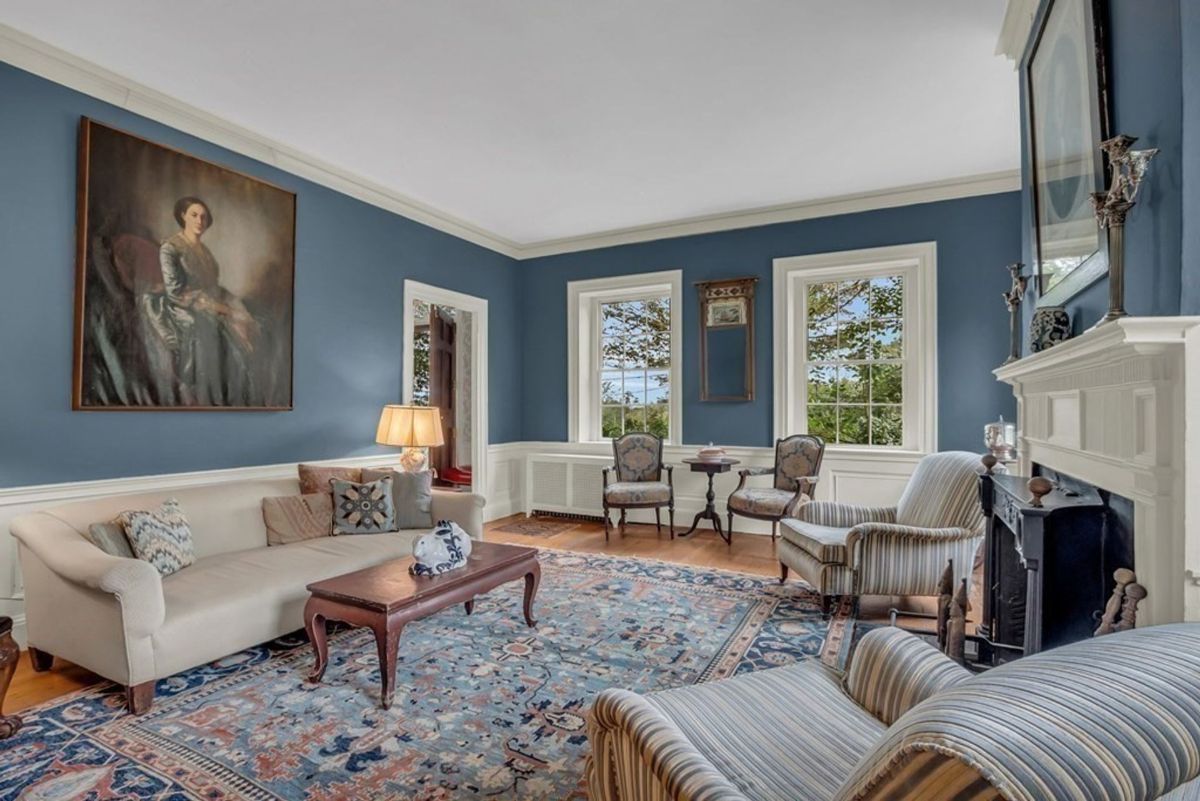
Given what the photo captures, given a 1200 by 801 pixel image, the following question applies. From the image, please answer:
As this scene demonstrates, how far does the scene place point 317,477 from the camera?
3664mm

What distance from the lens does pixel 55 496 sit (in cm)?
287

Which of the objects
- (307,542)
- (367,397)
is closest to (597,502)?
(367,397)

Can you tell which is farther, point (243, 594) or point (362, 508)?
point (362, 508)

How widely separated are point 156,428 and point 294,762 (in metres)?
2.30

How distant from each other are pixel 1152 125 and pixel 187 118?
4.38 m

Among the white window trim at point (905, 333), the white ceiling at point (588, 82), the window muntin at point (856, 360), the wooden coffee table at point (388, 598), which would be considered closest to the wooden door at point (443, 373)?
the white ceiling at point (588, 82)

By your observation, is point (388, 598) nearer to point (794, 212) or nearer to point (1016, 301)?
point (1016, 301)

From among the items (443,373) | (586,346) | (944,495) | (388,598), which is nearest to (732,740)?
(388,598)

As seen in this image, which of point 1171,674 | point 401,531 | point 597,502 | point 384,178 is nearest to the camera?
point 1171,674

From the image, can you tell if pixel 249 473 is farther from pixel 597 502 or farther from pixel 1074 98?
pixel 1074 98

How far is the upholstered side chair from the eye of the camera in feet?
9.72

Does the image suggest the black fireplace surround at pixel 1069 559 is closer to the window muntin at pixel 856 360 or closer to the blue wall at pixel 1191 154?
the blue wall at pixel 1191 154

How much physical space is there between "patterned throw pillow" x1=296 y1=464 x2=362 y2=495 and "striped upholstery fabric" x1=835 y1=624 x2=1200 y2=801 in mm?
3607

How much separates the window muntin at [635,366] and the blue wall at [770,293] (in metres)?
0.31
